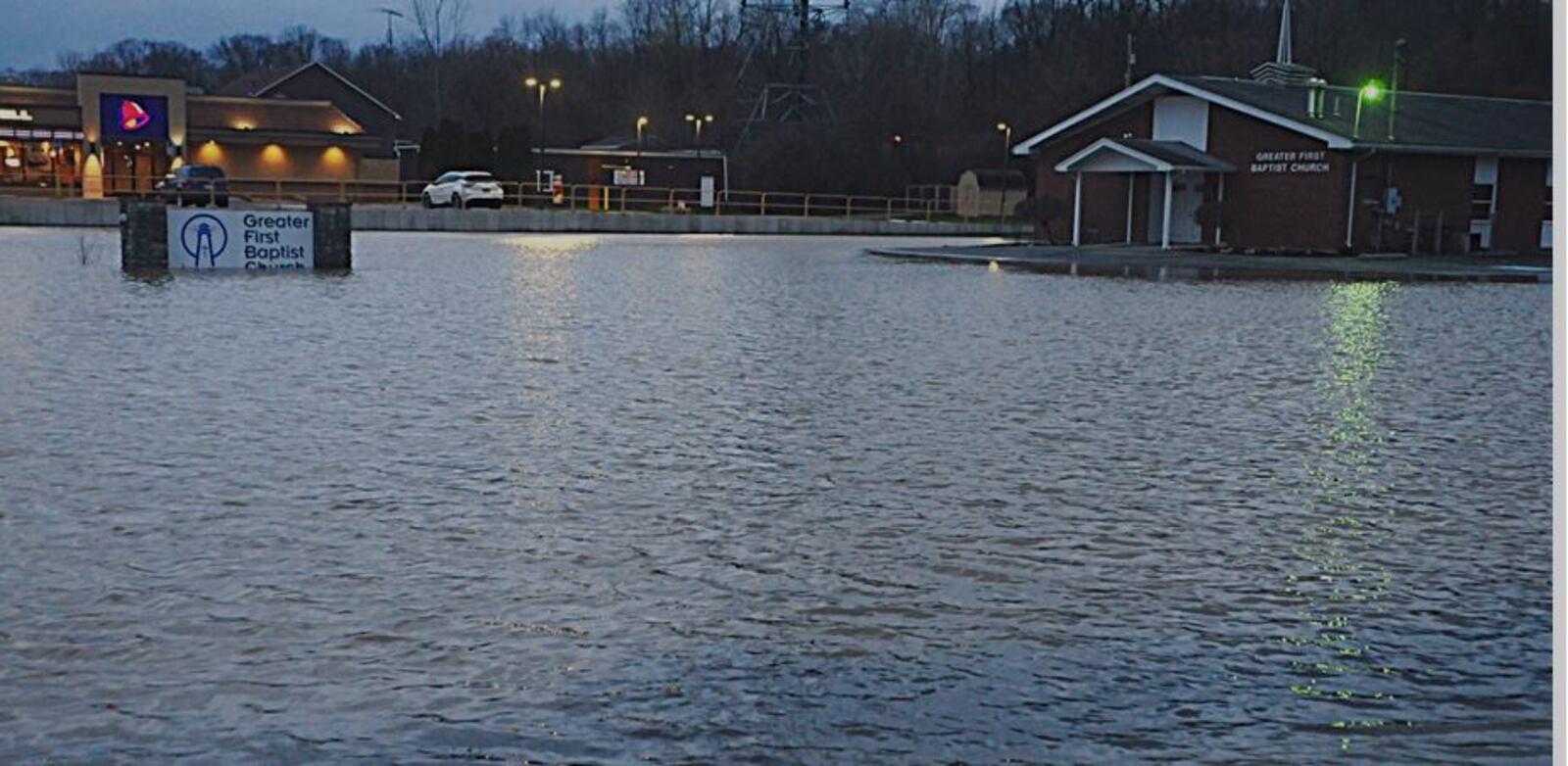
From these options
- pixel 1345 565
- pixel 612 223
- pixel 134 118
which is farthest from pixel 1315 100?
pixel 134 118

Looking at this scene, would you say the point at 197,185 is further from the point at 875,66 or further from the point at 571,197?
the point at 875,66

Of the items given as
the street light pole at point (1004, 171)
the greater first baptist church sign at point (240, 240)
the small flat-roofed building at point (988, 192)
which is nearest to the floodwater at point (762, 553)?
the greater first baptist church sign at point (240, 240)

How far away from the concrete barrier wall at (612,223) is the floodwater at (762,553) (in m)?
38.4

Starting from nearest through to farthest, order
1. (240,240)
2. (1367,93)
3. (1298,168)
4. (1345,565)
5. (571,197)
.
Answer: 1. (1345,565)
2. (240,240)
3. (1367,93)
4. (1298,168)
5. (571,197)

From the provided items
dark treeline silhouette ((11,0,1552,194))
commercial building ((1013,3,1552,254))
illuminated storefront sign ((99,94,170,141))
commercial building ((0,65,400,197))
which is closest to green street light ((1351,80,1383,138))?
commercial building ((1013,3,1552,254))

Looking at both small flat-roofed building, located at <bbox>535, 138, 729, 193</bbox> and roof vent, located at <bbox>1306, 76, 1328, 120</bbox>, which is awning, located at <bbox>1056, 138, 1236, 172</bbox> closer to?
roof vent, located at <bbox>1306, 76, 1328, 120</bbox>

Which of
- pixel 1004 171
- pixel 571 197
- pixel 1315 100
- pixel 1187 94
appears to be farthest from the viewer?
pixel 1004 171

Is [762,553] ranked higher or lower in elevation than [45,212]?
lower

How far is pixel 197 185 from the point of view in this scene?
202 ft

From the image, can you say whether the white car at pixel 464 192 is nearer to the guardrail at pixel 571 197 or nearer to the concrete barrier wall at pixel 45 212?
the guardrail at pixel 571 197

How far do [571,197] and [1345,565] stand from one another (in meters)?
59.3

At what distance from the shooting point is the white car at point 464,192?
6206cm

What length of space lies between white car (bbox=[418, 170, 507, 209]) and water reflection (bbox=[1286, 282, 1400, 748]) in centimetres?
5053

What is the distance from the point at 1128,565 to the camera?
297 inches
